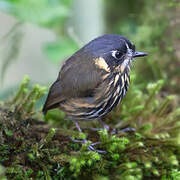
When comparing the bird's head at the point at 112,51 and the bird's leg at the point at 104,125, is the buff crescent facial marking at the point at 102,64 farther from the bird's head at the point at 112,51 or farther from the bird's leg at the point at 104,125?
the bird's leg at the point at 104,125

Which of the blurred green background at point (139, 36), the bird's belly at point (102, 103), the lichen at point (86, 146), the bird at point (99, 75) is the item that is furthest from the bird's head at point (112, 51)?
the blurred green background at point (139, 36)

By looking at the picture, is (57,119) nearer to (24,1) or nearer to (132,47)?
(132,47)

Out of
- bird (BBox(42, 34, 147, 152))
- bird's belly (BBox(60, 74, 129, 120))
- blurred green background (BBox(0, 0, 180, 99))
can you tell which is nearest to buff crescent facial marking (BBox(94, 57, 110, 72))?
bird (BBox(42, 34, 147, 152))

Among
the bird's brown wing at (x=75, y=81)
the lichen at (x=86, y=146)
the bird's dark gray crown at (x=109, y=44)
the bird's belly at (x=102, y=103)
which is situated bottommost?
the lichen at (x=86, y=146)

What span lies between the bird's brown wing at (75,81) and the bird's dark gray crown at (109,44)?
4.2 inches

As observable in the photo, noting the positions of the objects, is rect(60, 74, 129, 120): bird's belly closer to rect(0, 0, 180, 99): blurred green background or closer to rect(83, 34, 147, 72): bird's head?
rect(83, 34, 147, 72): bird's head

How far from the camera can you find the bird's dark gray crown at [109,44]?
2.35 metres

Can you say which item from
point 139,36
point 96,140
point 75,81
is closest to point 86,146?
point 96,140

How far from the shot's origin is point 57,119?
2777 millimetres

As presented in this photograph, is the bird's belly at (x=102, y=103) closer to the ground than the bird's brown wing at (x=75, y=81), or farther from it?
A: closer to the ground

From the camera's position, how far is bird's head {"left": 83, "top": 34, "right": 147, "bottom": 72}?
92.7 inches

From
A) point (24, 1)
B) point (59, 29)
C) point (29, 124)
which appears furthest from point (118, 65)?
point (59, 29)

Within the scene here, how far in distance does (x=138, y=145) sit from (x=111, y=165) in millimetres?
250

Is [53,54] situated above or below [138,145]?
above
